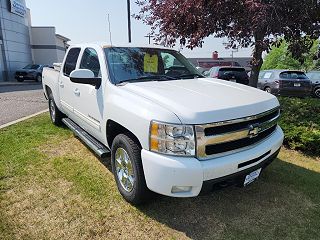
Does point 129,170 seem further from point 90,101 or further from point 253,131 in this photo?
point 253,131

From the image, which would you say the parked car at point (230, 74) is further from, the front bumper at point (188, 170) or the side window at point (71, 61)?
the front bumper at point (188, 170)

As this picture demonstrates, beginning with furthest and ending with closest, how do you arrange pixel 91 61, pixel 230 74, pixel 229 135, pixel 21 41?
pixel 21 41 → pixel 230 74 → pixel 91 61 → pixel 229 135

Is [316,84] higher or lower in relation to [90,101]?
lower

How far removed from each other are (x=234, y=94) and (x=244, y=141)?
61cm

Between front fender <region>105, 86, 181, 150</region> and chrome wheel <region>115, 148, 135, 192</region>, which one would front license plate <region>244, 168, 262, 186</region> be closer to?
front fender <region>105, 86, 181, 150</region>

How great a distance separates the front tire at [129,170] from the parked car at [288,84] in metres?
11.6

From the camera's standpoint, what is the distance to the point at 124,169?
141 inches

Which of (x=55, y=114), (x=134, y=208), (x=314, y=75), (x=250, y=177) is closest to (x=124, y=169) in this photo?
(x=134, y=208)

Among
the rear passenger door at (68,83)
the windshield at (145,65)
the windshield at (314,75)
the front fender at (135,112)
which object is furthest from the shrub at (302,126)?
the windshield at (314,75)

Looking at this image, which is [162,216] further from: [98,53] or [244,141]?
[98,53]

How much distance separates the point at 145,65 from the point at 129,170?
1.53 m

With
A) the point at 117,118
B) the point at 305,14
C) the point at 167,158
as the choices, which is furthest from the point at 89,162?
the point at 305,14

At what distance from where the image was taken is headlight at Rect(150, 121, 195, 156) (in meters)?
2.85

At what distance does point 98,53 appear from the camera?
4234 mm
